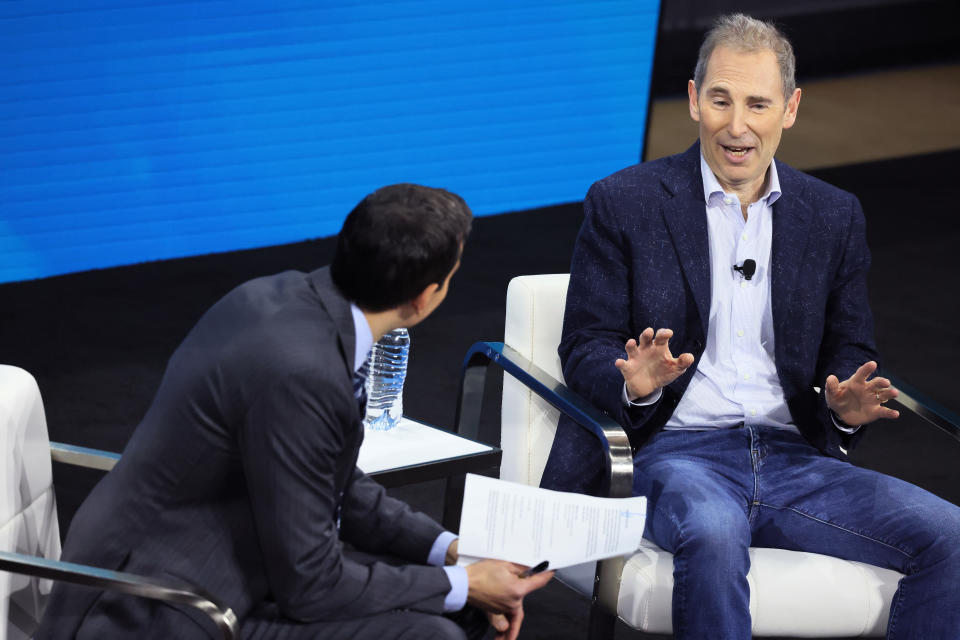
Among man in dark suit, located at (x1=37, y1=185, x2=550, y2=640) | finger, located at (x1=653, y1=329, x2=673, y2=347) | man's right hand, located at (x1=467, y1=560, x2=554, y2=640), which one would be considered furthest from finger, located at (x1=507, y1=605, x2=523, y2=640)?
finger, located at (x1=653, y1=329, x2=673, y2=347)

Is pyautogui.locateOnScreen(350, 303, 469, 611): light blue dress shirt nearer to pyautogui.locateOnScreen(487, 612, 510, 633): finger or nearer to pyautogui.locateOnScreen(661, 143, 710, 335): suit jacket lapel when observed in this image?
pyautogui.locateOnScreen(487, 612, 510, 633): finger

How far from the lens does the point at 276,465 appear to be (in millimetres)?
1793

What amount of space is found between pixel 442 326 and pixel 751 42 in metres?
2.50

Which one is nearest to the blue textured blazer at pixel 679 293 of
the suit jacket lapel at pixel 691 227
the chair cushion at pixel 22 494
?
the suit jacket lapel at pixel 691 227

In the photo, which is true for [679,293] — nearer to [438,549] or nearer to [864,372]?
[864,372]

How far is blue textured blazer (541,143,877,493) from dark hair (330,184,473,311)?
78 cm

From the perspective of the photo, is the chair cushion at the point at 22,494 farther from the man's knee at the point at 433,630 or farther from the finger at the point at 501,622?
the finger at the point at 501,622

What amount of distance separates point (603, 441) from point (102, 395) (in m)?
2.35

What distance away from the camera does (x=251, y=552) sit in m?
1.93

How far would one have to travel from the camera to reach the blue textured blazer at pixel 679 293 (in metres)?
2.64

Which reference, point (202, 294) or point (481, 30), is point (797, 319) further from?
point (481, 30)

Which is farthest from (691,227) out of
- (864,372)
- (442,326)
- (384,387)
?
(442,326)

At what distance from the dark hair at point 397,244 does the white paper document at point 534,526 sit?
0.36 m

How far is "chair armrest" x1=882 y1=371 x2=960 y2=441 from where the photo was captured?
2567 millimetres
